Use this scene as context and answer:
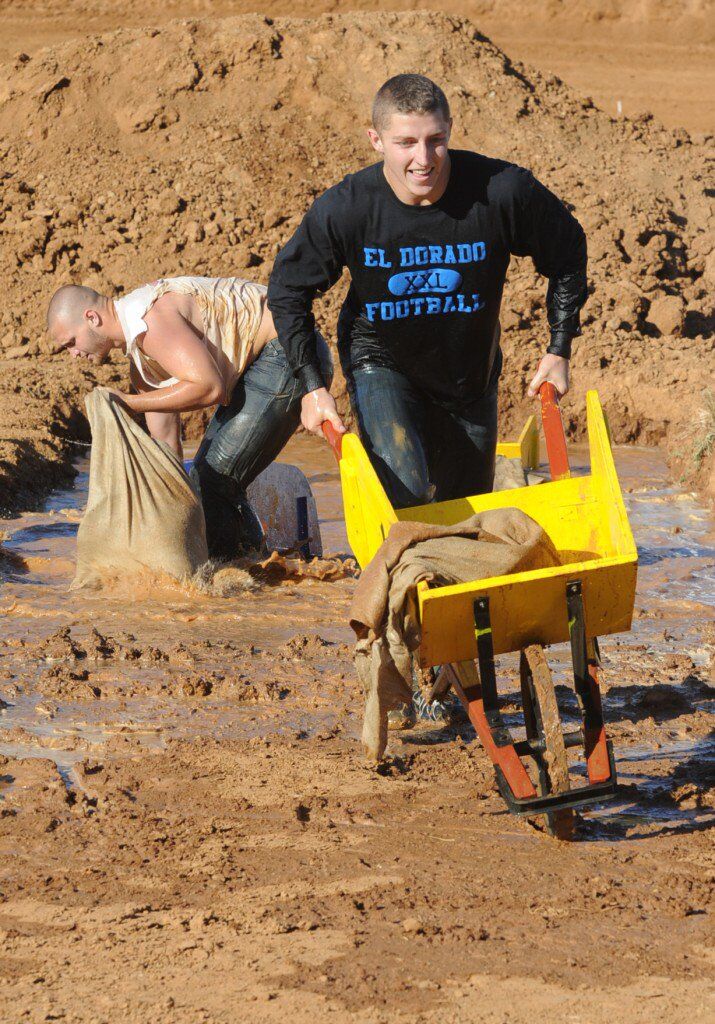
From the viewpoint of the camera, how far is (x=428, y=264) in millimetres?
3771

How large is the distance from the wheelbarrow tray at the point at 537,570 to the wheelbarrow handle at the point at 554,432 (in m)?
0.19

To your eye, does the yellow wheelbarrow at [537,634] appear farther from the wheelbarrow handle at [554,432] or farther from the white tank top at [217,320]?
the white tank top at [217,320]

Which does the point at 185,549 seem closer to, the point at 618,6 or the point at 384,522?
the point at 384,522

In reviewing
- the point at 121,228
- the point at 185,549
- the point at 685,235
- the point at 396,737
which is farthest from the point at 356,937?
the point at 685,235

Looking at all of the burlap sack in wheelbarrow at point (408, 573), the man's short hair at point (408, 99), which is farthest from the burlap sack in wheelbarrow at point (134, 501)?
the burlap sack in wheelbarrow at point (408, 573)

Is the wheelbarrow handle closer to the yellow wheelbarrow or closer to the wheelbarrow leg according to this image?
the yellow wheelbarrow

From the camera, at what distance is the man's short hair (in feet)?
11.5

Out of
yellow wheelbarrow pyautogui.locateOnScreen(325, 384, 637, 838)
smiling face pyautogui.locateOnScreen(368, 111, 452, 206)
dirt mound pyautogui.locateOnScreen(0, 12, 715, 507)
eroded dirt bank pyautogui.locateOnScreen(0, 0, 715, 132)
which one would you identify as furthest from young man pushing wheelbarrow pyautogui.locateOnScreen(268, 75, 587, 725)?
eroded dirt bank pyautogui.locateOnScreen(0, 0, 715, 132)

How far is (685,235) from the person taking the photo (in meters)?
13.1

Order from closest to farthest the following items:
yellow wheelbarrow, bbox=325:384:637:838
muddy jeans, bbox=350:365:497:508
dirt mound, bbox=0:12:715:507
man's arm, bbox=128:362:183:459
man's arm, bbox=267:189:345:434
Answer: yellow wheelbarrow, bbox=325:384:637:838, man's arm, bbox=267:189:345:434, muddy jeans, bbox=350:365:497:508, man's arm, bbox=128:362:183:459, dirt mound, bbox=0:12:715:507

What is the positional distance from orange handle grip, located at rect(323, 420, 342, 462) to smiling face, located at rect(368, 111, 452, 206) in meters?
0.72

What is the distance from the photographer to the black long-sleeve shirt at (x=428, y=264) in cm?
374

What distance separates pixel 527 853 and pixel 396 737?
3.10ft

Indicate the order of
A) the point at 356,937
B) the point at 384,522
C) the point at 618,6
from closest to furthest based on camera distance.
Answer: the point at 356,937, the point at 384,522, the point at 618,6
